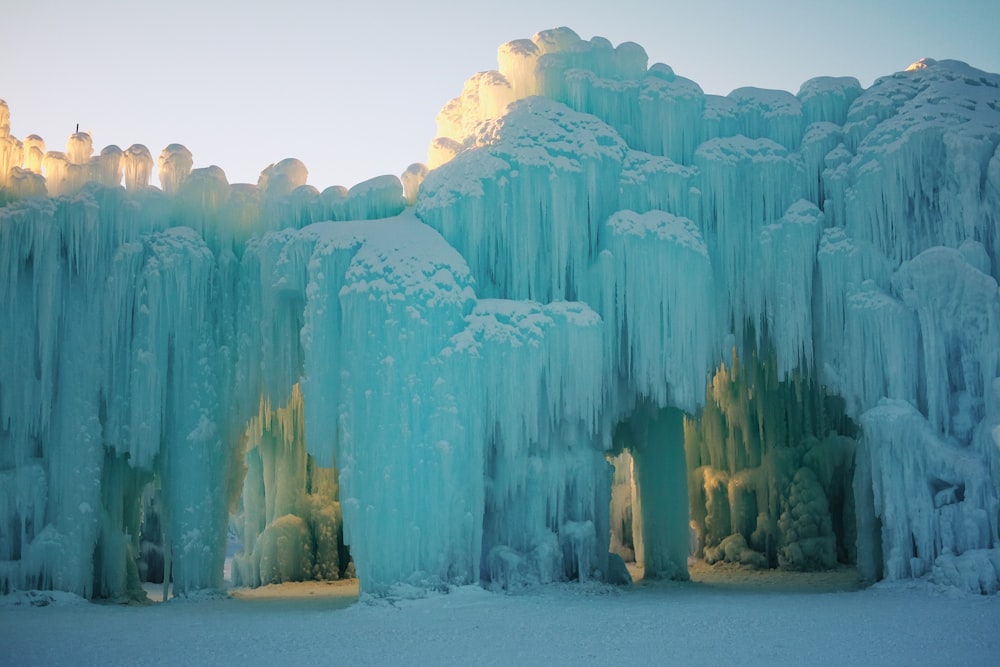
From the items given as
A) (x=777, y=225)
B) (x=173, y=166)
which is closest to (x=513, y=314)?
(x=777, y=225)

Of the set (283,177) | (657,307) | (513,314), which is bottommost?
(513,314)

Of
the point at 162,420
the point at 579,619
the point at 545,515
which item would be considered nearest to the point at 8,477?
the point at 162,420

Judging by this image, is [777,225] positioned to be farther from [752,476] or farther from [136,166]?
[136,166]

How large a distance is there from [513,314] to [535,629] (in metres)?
5.47

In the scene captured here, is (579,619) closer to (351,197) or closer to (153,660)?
(153,660)

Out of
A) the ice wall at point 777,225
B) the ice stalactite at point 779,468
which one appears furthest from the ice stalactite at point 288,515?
the ice stalactite at point 779,468

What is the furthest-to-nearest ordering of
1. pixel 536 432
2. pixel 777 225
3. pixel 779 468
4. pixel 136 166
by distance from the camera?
pixel 779 468, pixel 136 166, pixel 777 225, pixel 536 432

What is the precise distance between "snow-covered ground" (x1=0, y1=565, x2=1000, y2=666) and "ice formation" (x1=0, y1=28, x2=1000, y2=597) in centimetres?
88

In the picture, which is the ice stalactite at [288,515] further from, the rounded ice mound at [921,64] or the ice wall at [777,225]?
the rounded ice mound at [921,64]

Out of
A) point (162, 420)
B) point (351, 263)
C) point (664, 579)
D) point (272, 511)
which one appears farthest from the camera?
point (272, 511)

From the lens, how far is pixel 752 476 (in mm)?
22141

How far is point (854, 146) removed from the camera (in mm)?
17641

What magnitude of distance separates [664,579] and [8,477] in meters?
11.1

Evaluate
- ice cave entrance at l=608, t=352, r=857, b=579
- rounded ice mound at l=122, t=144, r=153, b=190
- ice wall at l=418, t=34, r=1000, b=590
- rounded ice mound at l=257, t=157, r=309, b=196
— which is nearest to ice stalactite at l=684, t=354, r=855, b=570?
ice cave entrance at l=608, t=352, r=857, b=579
